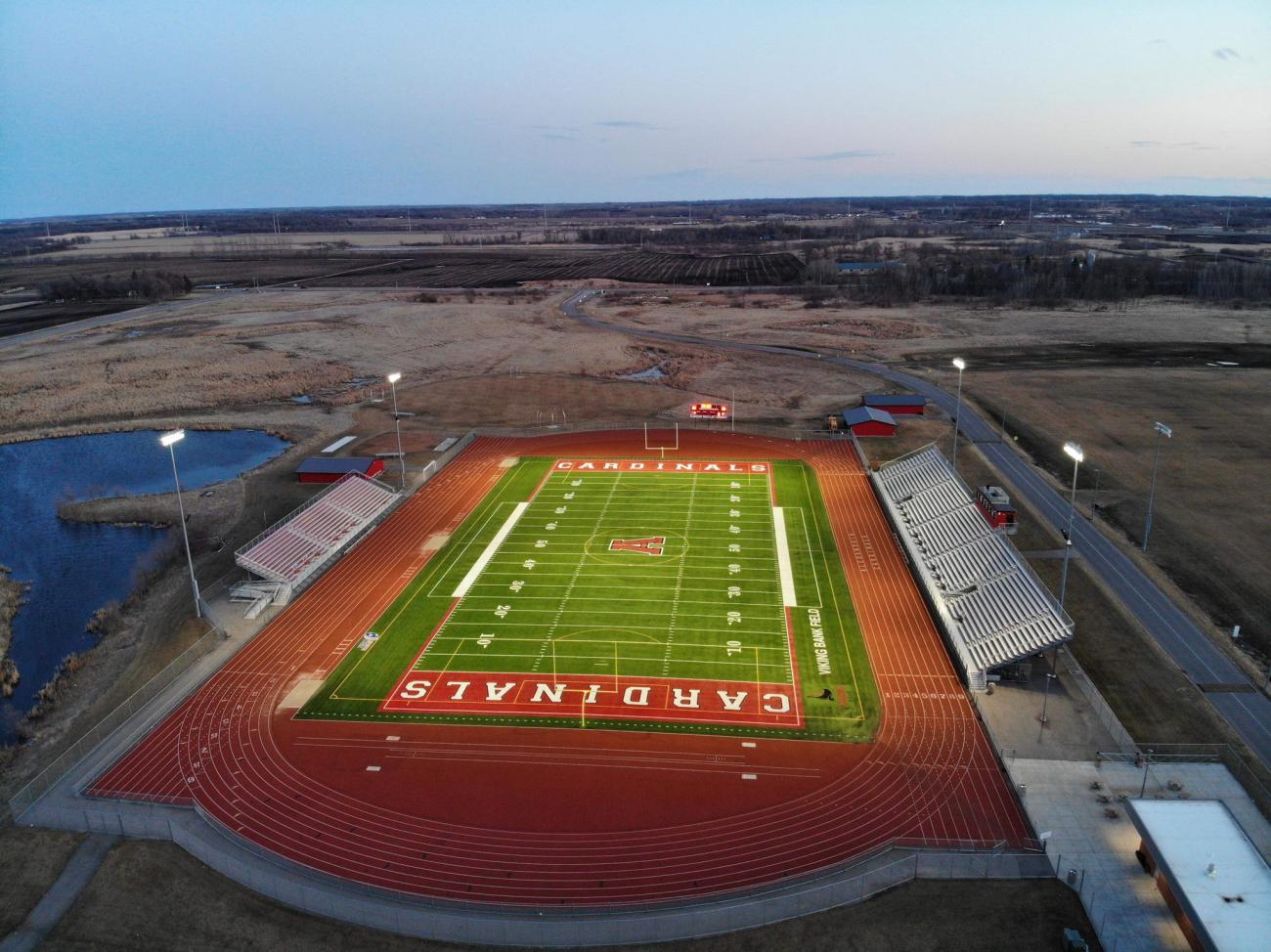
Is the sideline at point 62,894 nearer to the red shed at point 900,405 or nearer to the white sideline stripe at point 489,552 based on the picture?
the white sideline stripe at point 489,552

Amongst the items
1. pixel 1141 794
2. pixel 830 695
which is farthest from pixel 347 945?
pixel 1141 794

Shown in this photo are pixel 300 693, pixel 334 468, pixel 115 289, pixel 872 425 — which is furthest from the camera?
pixel 115 289

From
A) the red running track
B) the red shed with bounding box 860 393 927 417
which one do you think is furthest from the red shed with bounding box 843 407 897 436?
the red running track

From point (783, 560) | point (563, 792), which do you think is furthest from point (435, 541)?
point (563, 792)

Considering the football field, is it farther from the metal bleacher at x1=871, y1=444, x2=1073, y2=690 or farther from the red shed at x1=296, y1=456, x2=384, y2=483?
the red shed at x1=296, y1=456, x2=384, y2=483

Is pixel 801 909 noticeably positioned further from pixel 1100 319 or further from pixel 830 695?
pixel 1100 319

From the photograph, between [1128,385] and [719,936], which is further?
[1128,385]

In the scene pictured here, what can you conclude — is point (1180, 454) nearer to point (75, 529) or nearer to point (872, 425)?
point (872, 425)
